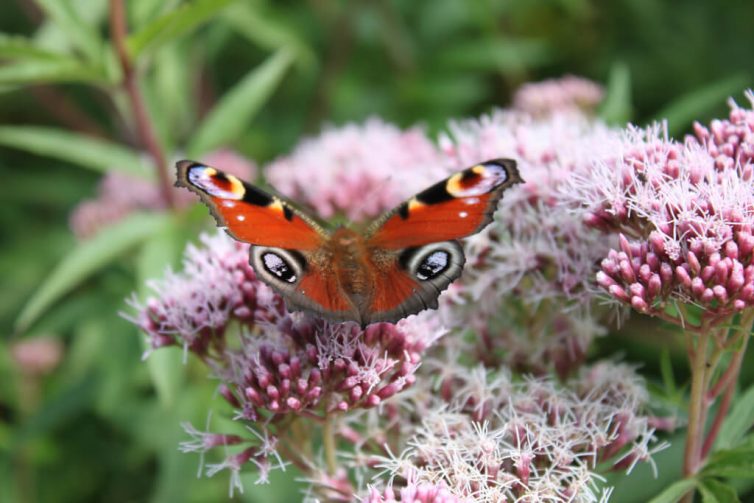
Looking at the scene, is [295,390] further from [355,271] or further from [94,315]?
[94,315]

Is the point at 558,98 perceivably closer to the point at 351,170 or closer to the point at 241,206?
the point at 351,170

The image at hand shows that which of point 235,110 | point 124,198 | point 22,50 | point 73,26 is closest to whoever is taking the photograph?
point 22,50

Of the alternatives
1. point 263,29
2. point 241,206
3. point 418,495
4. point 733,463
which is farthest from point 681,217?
Answer: point 263,29

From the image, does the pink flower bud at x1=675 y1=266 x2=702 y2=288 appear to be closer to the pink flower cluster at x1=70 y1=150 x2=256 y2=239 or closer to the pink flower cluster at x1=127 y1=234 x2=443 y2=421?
the pink flower cluster at x1=127 y1=234 x2=443 y2=421

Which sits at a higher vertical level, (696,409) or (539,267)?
(539,267)

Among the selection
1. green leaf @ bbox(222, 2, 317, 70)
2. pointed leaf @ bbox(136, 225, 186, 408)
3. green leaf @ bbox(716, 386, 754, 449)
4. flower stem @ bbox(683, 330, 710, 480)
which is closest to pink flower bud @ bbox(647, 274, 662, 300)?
flower stem @ bbox(683, 330, 710, 480)

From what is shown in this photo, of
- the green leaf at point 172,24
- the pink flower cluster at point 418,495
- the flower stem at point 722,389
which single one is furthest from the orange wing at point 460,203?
the green leaf at point 172,24
